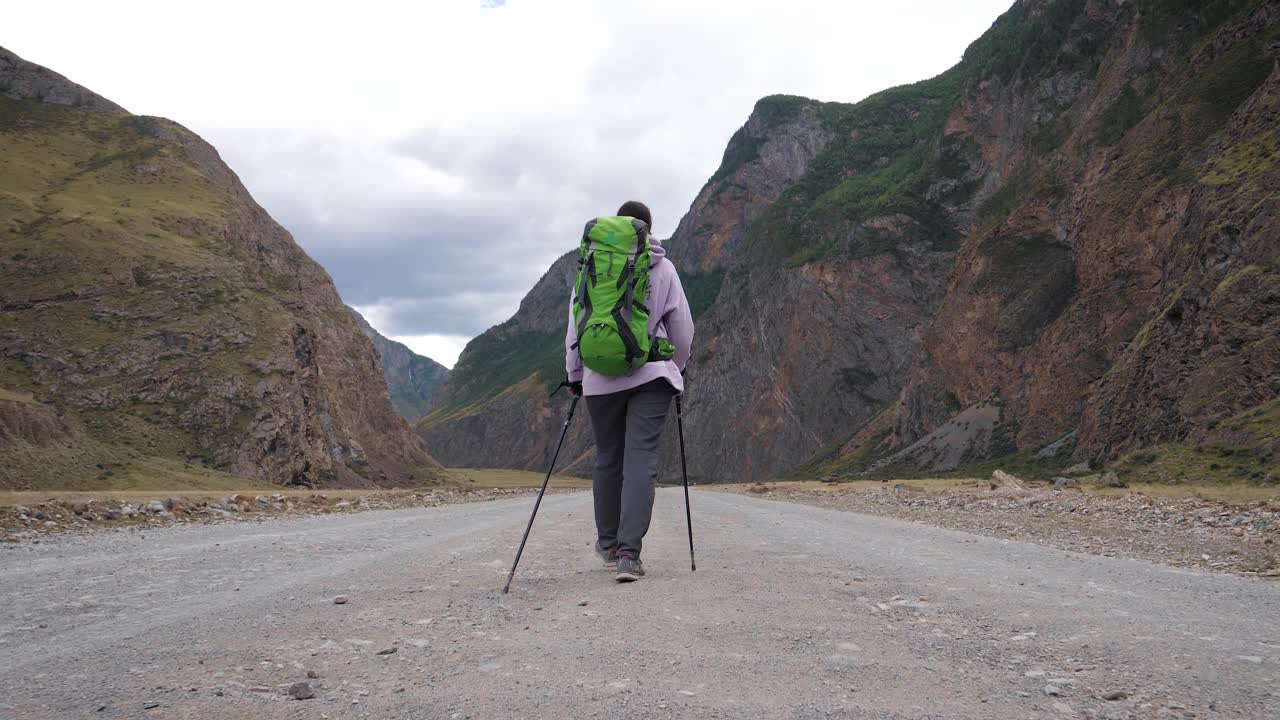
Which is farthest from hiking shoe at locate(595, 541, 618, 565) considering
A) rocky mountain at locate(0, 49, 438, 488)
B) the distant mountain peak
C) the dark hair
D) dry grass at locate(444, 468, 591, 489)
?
the distant mountain peak

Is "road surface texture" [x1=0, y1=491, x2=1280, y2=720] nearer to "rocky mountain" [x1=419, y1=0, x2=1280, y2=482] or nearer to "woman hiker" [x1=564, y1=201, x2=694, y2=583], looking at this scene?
"woman hiker" [x1=564, y1=201, x2=694, y2=583]

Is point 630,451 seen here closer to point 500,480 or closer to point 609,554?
point 609,554

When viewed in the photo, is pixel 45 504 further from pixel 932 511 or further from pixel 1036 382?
pixel 1036 382

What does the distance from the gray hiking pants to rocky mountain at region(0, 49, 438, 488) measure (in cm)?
3428

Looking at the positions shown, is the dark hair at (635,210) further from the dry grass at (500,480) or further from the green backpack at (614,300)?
the dry grass at (500,480)

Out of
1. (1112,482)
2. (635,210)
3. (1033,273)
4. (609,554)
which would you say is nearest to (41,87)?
(1033,273)

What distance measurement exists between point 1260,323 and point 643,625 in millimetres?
29897

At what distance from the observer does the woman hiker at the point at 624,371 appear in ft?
17.6

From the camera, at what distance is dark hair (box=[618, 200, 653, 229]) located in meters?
6.16

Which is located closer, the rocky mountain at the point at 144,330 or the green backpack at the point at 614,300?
the green backpack at the point at 614,300

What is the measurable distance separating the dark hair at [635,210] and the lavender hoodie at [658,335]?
0.85 ft

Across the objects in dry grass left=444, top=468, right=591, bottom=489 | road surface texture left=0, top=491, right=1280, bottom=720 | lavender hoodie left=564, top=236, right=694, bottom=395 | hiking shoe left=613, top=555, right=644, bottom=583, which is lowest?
dry grass left=444, top=468, right=591, bottom=489

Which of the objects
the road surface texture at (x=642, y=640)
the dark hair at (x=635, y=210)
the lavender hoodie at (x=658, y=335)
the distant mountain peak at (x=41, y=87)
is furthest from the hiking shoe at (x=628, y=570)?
the distant mountain peak at (x=41, y=87)

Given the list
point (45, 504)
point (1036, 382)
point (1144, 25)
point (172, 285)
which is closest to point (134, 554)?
point (45, 504)
